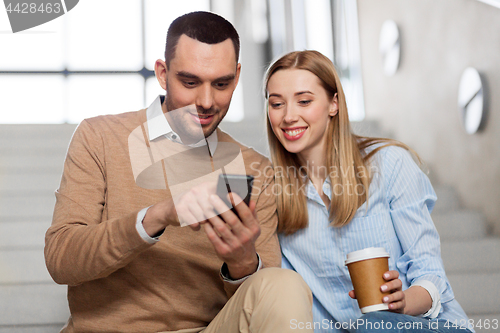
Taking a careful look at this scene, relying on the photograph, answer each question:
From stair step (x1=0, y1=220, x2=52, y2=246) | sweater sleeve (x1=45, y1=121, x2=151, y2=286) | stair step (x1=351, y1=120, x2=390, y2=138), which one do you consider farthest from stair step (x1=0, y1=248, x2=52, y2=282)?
stair step (x1=351, y1=120, x2=390, y2=138)

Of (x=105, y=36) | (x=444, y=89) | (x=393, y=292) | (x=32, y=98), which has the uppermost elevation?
(x=105, y=36)

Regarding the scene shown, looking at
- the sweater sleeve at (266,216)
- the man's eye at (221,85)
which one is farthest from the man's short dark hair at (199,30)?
the sweater sleeve at (266,216)

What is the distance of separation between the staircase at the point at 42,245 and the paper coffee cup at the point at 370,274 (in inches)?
27.8

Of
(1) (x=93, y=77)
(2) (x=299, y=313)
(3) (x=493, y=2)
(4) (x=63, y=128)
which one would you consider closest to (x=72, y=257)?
(2) (x=299, y=313)

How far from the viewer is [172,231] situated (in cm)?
107

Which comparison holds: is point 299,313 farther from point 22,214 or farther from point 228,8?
point 228,8

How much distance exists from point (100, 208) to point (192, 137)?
31 centimetres

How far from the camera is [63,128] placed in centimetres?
312

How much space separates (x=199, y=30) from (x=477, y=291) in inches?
52.5

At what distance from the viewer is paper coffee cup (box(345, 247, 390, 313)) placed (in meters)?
0.86

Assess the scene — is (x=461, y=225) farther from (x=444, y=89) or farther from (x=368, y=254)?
(x=368, y=254)

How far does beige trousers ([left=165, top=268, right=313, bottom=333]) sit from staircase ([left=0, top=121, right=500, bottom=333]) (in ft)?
2.45

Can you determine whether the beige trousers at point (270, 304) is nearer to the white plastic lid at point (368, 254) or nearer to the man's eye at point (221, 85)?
the white plastic lid at point (368, 254)

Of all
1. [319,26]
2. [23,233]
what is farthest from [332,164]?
[319,26]
